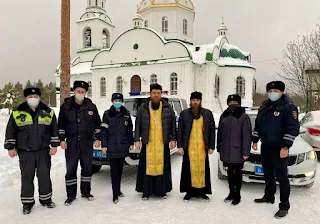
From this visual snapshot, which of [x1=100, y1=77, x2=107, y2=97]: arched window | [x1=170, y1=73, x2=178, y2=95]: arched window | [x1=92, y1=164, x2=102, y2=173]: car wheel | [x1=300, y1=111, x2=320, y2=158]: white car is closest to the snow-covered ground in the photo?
[x1=92, y1=164, x2=102, y2=173]: car wheel

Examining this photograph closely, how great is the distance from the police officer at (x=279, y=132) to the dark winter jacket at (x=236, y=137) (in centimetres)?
23

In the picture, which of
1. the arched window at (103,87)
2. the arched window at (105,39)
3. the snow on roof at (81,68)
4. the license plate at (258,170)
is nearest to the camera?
the license plate at (258,170)

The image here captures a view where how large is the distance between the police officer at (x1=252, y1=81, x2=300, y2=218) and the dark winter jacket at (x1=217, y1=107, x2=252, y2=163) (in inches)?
9.2

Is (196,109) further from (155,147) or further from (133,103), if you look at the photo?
(133,103)

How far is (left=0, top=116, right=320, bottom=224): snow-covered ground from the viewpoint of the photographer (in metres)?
4.02

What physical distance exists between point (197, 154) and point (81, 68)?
104ft

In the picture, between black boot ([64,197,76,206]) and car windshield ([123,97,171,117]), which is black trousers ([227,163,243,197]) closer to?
black boot ([64,197,76,206])

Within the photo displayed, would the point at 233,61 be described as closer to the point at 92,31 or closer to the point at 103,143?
the point at 92,31

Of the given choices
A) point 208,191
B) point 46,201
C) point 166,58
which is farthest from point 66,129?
point 166,58

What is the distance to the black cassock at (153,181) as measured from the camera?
16.1 feet

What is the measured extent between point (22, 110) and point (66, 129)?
0.78 meters

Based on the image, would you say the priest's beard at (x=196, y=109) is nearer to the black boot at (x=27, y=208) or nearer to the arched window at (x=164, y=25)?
the black boot at (x=27, y=208)

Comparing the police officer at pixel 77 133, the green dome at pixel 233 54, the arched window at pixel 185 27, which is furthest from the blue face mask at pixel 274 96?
the arched window at pixel 185 27

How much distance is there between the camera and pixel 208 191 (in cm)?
489
